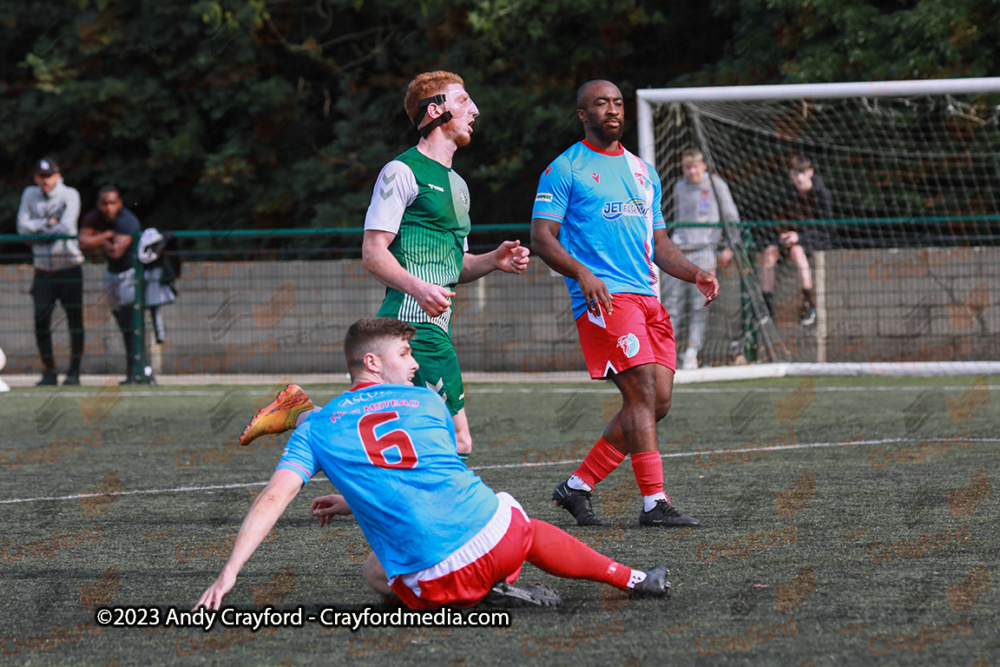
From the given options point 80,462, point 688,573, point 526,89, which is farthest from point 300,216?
point 688,573

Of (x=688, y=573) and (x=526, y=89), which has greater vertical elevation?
(x=526, y=89)

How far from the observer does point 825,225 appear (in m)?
14.9

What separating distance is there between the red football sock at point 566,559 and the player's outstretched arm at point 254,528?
741 millimetres

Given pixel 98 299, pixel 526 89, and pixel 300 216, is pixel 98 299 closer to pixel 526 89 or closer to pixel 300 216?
pixel 300 216

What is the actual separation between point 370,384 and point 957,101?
1228 cm

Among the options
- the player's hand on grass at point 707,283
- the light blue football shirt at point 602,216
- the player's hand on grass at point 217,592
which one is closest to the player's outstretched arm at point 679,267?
the player's hand on grass at point 707,283

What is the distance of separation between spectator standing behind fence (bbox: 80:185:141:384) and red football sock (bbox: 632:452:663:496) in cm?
1009

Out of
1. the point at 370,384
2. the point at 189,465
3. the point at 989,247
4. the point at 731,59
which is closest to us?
the point at 370,384

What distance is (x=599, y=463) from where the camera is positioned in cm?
589

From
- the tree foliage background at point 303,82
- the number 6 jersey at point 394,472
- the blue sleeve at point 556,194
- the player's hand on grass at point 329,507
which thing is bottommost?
the player's hand on grass at point 329,507

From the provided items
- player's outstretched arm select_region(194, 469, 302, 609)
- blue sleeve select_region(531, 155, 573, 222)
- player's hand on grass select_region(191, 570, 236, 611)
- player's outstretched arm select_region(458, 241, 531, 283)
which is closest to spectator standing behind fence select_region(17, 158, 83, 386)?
blue sleeve select_region(531, 155, 573, 222)

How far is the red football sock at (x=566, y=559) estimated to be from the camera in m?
3.95

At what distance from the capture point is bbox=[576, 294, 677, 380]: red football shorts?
5.78 metres

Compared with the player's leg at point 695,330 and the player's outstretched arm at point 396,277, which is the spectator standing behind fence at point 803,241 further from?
the player's outstretched arm at point 396,277
